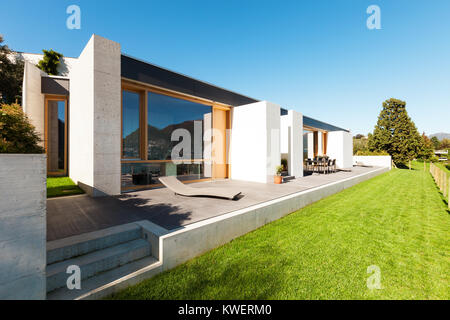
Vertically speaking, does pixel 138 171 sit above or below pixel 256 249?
above

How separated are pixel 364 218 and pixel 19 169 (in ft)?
22.4

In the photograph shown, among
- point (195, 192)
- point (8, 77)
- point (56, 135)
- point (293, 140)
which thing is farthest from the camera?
point (8, 77)

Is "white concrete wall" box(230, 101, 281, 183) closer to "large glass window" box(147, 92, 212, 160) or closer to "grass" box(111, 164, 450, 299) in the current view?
"large glass window" box(147, 92, 212, 160)

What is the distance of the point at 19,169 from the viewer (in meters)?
1.77

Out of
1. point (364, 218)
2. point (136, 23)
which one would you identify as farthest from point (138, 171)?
point (136, 23)

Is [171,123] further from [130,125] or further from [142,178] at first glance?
[142,178]

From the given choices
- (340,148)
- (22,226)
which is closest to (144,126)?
(22,226)

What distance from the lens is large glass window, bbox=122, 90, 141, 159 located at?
6766 millimetres

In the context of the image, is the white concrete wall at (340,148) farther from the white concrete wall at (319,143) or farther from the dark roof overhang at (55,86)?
the dark roof overhang at (55,86)

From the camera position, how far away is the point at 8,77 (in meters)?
16.7

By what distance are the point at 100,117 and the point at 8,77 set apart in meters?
20.5

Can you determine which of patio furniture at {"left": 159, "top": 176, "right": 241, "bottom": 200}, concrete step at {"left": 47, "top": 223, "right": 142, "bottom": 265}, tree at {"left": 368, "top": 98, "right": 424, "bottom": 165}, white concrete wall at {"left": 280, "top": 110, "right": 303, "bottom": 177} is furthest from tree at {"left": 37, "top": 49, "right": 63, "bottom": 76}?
tree at {"left": 368, "top": 98, "right": 424, "bottom": 165}

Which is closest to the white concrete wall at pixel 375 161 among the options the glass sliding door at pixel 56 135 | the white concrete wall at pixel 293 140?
the white concrete wall at pixel 293 140
